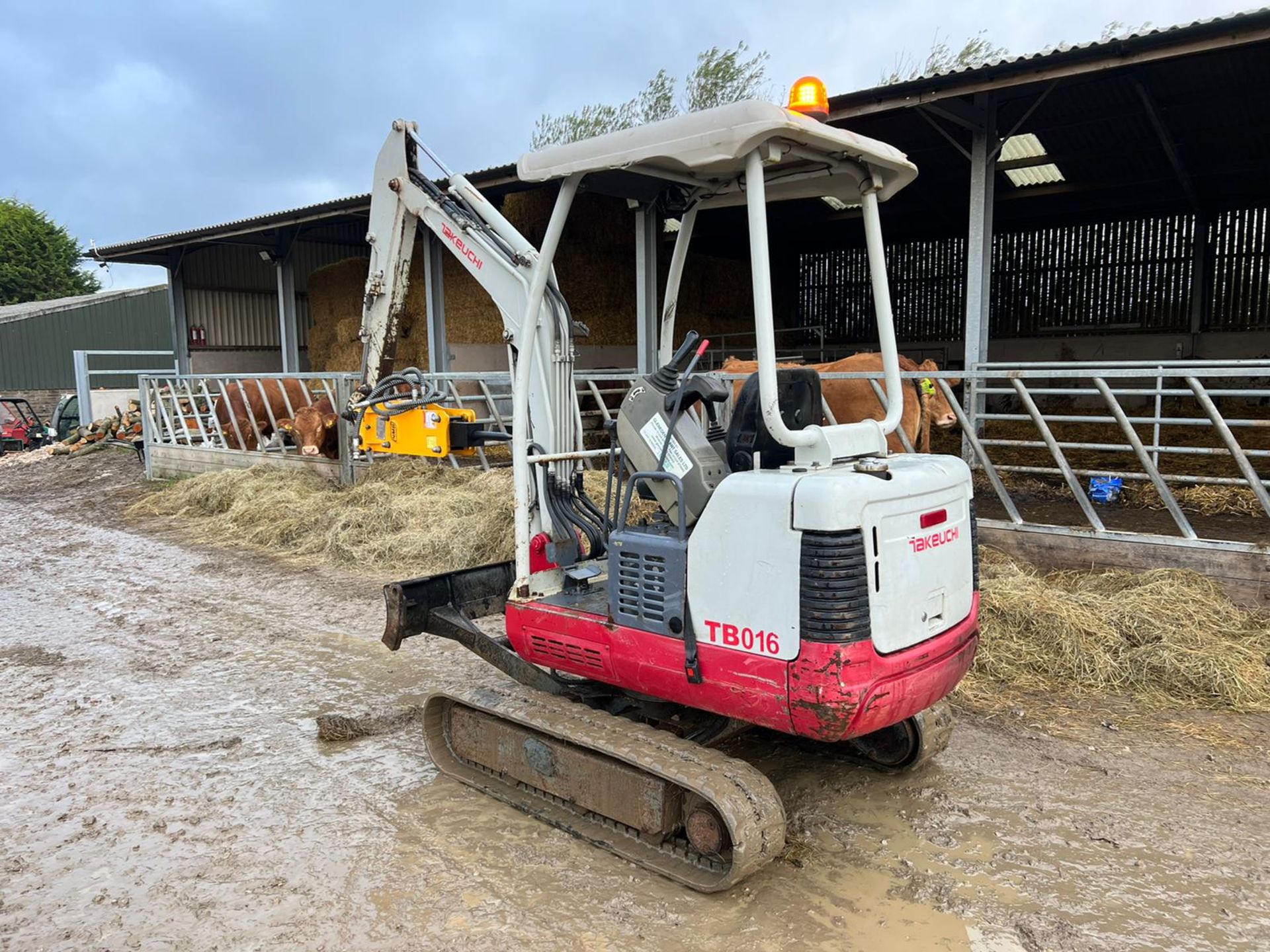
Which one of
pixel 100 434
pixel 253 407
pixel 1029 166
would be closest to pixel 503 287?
pixel 253 407

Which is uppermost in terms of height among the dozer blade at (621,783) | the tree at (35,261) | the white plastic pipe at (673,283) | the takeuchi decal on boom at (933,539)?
the tree at (35,261)

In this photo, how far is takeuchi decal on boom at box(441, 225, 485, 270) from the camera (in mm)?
4258

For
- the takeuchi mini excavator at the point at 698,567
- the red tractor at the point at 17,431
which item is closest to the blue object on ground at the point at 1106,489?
the takeuchi mini excavator at the point at 698,567

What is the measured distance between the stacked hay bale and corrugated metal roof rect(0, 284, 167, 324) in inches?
613

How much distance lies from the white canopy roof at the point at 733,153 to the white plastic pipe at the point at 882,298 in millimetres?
145

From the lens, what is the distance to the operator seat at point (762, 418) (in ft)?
10.6

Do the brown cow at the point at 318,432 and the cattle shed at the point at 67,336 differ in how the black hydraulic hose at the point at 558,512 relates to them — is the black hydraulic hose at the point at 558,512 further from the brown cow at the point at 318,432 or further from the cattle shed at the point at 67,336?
the cattle shed at the point at 67,336

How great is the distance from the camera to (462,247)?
4.32 metres

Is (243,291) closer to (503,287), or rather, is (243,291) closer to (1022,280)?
(1022,280)

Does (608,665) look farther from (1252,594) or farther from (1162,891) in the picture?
(1252,594)

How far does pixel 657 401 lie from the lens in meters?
3.37

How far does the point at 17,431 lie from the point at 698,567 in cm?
2039

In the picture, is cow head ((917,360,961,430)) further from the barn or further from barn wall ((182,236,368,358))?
barn wall ((182,236,368,358))

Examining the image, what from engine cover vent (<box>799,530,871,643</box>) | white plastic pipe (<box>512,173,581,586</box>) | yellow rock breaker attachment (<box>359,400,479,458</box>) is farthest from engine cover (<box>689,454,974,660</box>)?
yellow rock breaker attachment (<box>359,400,479,458</box>)
